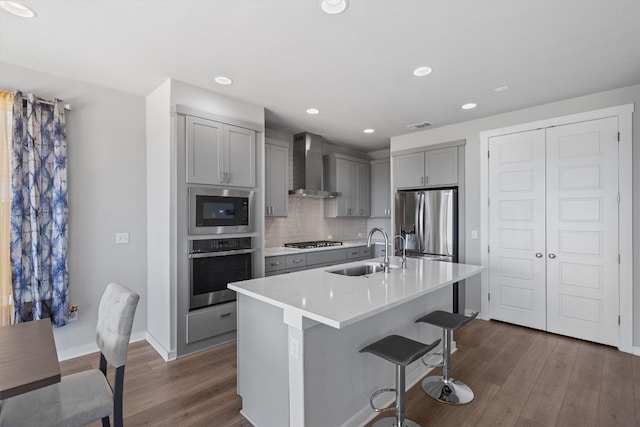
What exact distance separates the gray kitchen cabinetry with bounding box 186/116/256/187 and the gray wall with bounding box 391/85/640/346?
8.45 ft

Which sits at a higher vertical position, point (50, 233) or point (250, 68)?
point (250, 68)

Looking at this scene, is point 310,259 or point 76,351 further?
point 310,259

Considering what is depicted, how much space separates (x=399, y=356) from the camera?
5.58 ft

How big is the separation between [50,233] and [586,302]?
5.37 meters

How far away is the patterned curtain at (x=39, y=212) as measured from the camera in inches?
101

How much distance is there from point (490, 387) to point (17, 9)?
4.18 metres

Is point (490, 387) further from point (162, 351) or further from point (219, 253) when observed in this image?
point (162, 351)

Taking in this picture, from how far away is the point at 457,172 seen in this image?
4.24 metres

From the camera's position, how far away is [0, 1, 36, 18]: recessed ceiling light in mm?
1845

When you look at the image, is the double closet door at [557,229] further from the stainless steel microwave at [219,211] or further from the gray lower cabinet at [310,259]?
the stainless steel microwave at [219,211]

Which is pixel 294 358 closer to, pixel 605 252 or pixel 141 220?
pixel 141 220

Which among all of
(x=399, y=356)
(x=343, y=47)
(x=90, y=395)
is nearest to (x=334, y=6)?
(x=343, y=47)

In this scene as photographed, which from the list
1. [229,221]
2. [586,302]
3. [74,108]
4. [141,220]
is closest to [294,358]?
[229,221]

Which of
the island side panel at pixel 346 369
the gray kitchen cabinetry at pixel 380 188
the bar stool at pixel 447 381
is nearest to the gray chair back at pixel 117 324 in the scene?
the island side panel at pixel 346 369
